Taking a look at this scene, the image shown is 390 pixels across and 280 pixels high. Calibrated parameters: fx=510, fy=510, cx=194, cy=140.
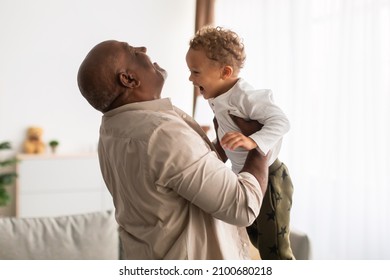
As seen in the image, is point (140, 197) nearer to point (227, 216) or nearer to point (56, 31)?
point (227, 216)

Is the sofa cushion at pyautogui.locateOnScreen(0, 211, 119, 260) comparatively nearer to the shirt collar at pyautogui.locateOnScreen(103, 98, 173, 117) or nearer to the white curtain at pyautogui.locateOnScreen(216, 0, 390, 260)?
the shirt collar at pyautogui.locateOnScreen(103, 98, 173, 117)

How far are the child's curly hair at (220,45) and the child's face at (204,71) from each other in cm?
1

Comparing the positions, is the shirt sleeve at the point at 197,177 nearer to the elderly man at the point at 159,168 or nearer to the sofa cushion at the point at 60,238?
the elderly man at the point at 159,168

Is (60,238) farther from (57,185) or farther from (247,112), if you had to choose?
(57,185)

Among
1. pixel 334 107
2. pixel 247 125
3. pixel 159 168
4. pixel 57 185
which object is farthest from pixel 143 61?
pixel 57 185

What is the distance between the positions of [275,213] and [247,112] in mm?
274

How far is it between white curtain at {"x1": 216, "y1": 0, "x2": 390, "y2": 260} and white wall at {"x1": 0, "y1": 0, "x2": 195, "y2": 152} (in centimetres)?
129

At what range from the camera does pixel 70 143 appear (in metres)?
4.62

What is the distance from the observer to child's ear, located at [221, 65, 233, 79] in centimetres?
121

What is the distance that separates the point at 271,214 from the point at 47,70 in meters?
3.63

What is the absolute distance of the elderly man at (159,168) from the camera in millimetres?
959

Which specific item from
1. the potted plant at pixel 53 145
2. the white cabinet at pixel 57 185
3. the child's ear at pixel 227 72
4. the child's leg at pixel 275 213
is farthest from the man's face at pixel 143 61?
the potted plant at pixel 53 145

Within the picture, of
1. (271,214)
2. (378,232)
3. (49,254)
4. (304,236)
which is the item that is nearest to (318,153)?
(378,232)

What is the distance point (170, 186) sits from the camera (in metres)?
0.98
